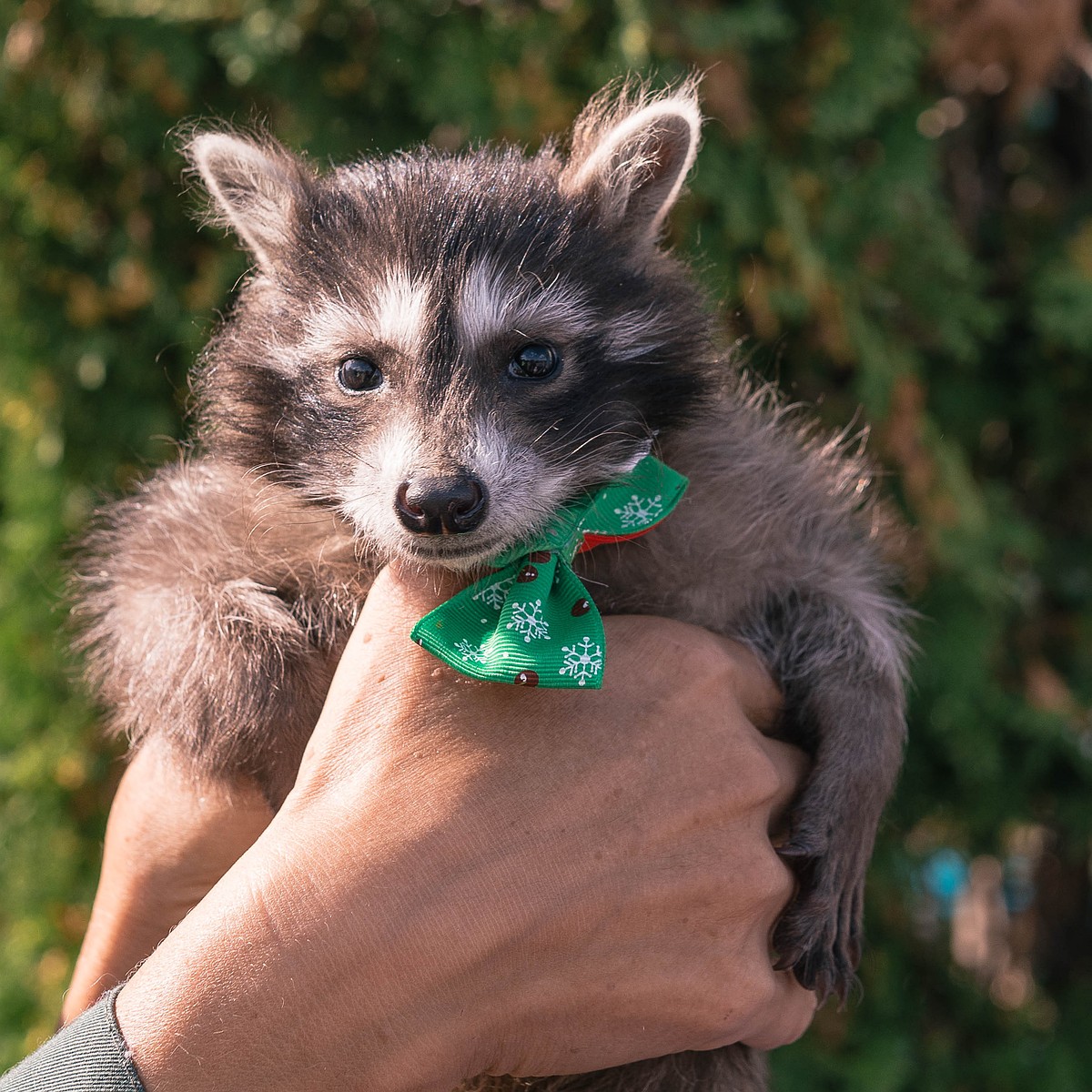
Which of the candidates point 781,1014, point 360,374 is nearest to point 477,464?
point 360,374

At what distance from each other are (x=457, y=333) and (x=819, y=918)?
1.26 m

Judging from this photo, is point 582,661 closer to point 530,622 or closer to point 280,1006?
point 530,622

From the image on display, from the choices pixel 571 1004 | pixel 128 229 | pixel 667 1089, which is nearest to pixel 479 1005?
pixel 571 1004

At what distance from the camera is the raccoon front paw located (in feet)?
6.79

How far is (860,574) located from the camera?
8.48 ft

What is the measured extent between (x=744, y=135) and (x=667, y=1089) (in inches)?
94.7

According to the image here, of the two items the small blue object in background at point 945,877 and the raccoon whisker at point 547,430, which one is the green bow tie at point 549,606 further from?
the small blue object in background at point 945,877

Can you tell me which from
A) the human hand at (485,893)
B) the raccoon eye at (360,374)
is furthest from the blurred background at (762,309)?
the human hand at (485,893)

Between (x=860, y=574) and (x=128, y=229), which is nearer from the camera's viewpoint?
(x=860, y=574)

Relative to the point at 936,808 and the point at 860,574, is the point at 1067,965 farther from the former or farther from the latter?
the point at 860,574

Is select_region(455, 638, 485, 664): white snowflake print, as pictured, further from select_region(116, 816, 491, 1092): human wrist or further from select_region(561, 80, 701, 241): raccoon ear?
select_region(561, 80, 701, 241): raccoon ear

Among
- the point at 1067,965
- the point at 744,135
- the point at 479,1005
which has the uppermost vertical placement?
the point at 744,135

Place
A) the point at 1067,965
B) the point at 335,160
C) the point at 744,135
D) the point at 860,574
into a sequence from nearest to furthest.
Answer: the point at 860,574, the point at 744,135, the point at 335,160, the point at 1067,965

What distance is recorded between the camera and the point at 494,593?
75.5 inches
